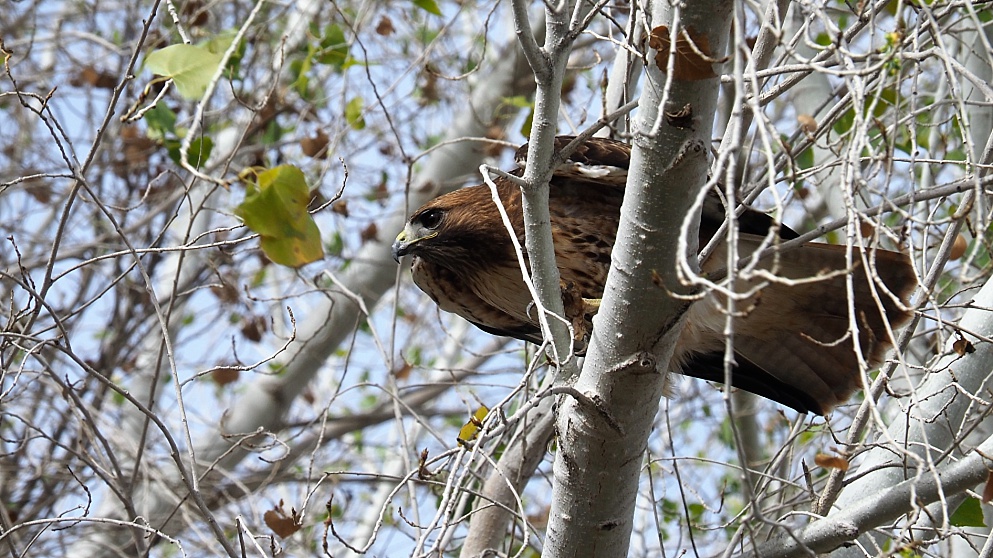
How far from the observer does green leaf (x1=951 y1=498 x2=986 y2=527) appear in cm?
246

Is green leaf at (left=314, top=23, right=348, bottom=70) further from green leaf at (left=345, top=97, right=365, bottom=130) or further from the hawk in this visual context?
the hawk

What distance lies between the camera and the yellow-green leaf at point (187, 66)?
2.04 meters

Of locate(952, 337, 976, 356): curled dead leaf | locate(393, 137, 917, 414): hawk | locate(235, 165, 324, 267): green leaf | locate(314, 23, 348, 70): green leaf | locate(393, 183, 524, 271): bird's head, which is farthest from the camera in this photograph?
locate(314, 23, 348, 70): green leaf

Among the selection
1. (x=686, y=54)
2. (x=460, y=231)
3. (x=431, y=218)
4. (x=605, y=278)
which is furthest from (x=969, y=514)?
(x=431, y=218)

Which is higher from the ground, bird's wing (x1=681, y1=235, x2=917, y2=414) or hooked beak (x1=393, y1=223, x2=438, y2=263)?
hooked beak (x1=393, y1=223, x2=438, y2=263)

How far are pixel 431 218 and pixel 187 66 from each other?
1564mm

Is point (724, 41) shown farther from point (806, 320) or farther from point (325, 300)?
point (325, 300)

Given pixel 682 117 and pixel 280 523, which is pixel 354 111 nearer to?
pixel 280 523

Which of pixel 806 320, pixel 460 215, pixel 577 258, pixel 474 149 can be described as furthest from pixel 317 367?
pixel 806 320

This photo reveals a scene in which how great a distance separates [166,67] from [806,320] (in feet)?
7.28

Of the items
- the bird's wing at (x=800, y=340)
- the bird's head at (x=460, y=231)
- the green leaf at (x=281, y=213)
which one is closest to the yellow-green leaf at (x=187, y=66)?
the green leaf at (x=281, y=213)

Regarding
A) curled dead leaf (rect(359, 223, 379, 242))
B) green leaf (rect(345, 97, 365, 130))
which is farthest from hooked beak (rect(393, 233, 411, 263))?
curled dead leaf (rect(359, 223, 379, 242))

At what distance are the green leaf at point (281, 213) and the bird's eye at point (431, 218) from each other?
71.3 inches

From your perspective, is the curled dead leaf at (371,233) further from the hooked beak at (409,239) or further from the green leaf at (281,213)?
the green leaf at (281,213)
